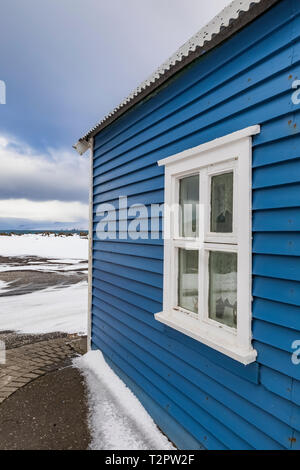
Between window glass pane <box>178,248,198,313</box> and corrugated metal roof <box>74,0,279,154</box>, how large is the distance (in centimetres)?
171

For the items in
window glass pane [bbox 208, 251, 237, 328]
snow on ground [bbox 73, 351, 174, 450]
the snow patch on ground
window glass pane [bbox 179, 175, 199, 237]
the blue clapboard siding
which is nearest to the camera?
the blue clapboard siding

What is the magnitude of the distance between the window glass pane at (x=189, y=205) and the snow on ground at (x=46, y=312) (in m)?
4.46

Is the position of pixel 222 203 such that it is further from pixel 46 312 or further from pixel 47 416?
pixel 46 312

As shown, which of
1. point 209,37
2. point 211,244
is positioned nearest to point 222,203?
point 211,244

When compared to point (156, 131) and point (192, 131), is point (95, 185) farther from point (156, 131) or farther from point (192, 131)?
point (192, 131)

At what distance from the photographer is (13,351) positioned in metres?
5.09

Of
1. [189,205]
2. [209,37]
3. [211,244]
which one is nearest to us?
[209,37]

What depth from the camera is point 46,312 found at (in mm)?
7781

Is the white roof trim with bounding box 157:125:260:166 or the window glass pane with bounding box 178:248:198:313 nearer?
the white roof trim with bounding box 157:125:260:166

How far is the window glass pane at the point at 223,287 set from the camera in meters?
2.18

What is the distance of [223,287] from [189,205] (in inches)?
32.4

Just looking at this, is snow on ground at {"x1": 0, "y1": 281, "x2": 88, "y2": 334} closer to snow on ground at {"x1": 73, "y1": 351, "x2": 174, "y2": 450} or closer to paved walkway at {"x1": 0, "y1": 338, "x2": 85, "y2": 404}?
paved walkway at {"x1": 0, "y1": 338, "x2": 85, "y2": 404}

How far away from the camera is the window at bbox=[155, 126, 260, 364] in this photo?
200cm

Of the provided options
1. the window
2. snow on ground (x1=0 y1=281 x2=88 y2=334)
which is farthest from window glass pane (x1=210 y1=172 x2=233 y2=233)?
snow on ground (x1=0 y1=281 x2=88 y2=334)
